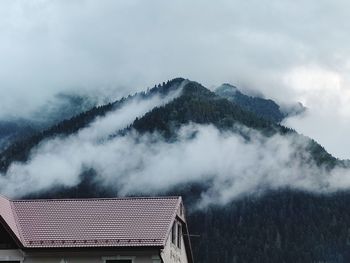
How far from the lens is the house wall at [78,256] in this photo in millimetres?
51125

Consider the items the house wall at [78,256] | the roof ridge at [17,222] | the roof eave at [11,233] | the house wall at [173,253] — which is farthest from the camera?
the house wall at [173,253]

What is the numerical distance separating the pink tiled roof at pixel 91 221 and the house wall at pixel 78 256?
23.7 inches

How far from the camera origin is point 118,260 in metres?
51.2

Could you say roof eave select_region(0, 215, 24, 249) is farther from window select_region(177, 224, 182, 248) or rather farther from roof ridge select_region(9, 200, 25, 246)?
window select_region(177, 224, 182, 248)

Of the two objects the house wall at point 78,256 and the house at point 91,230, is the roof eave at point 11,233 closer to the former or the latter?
the house at point 91,230

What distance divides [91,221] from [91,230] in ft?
4.77

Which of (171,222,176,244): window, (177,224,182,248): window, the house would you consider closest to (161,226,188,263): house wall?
the house

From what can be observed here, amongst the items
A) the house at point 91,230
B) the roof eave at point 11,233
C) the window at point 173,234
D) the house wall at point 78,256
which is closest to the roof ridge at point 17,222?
the house at point 91,230

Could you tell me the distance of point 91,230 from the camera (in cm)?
5288

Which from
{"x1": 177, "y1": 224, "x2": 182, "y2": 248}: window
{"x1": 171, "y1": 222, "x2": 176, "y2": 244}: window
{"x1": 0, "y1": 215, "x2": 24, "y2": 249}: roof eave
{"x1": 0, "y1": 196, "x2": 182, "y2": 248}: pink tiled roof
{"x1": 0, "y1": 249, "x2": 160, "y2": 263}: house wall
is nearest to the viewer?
{"x1": 0, "y1": 249, "x2": 160, "y2": 263}: house wall

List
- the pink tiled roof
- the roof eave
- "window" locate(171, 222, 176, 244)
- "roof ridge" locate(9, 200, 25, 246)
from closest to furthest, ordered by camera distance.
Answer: the roof eave, the pink tiled roof, "roof ridge" locate(9, 200, 25, 246), "window" locate(171, 222, 176, 244)

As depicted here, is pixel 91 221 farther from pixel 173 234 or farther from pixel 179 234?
pixel 179 234

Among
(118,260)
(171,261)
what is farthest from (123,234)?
(171,261)

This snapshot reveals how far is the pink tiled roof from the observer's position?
51594mm
